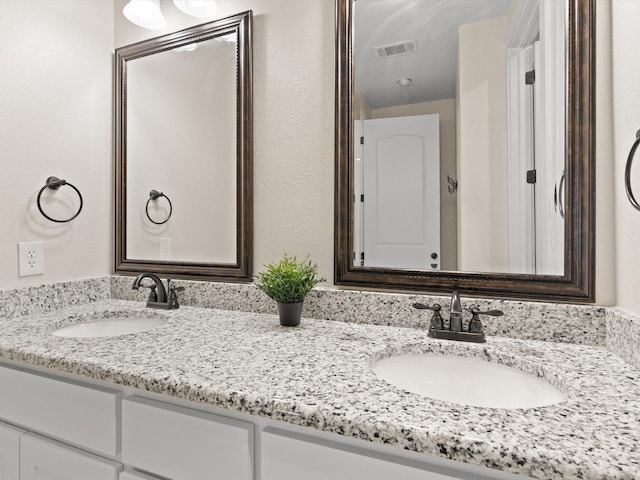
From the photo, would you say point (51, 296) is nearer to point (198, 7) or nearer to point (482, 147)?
point (198, 7)

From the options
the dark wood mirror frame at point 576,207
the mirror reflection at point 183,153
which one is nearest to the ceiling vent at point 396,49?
the dark wood mirror frame at point 576,207

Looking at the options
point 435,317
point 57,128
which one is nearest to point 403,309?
point 435,317

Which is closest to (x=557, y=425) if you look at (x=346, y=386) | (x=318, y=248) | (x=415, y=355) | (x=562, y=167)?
(x=346, y=386)

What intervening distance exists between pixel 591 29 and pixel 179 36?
137 centimetres

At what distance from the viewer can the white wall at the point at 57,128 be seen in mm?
1341

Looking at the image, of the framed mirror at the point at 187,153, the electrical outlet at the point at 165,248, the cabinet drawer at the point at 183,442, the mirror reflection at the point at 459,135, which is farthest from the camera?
the electrical outlet at the point at 165,248

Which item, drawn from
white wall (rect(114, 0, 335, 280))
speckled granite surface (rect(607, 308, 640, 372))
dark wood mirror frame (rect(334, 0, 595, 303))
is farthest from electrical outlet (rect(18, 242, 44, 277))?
speckled granite surface (rect(607, 308, 640, 372))

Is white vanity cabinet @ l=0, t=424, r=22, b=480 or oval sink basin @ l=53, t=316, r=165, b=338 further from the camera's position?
oval sink basin @ l=53, t=316, r=165, b=338

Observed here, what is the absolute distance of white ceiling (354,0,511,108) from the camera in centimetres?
116

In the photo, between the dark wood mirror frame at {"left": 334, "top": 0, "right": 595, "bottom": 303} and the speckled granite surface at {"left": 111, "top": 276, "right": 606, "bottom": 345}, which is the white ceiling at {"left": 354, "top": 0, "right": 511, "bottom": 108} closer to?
the dark wood mirror frame at {"left": 334, "top": 0, "right": 595, "bottom": 303}

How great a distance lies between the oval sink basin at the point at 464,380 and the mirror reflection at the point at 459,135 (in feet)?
0.97

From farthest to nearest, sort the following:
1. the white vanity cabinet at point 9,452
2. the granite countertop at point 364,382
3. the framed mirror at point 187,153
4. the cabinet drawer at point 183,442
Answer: the framed mirror at point 187,153 < the white vanity cabinet at point 9,452 < the cabinet drawer at point 183,442 < the granite countertop at point 364,382

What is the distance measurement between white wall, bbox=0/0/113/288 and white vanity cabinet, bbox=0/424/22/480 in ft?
1.82

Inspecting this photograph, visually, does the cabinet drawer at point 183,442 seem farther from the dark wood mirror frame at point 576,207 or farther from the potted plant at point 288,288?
the dark wood mirror frame at point 576,207
